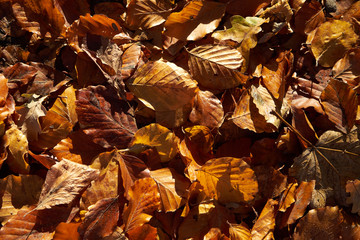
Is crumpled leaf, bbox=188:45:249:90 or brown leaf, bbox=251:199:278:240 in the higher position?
crumpled leaf, bbox=188:45:249:90

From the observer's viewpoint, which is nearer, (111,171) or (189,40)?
(111,171)

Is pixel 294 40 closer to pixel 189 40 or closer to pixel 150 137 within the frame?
pixel 189 40

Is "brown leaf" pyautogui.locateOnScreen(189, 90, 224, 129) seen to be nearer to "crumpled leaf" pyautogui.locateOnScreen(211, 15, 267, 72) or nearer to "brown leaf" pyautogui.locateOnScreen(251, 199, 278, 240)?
"crumpled leaf" pyautogui.locateOnScreen(211, 15, 267, 72)

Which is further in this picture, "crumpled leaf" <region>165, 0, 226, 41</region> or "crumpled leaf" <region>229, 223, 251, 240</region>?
"crumpled leaf" <region>165, 0, 226, 41</region>

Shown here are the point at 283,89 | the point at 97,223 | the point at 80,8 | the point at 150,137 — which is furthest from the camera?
the point at 80,8

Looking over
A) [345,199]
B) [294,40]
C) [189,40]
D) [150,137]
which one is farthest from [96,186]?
[294,40]

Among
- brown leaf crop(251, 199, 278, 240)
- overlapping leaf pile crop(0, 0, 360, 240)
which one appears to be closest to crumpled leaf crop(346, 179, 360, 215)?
overlapping leaf pile crop(0, 0, 360, 240)

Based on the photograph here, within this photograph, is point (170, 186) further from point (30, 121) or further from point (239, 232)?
point (30, 121)
